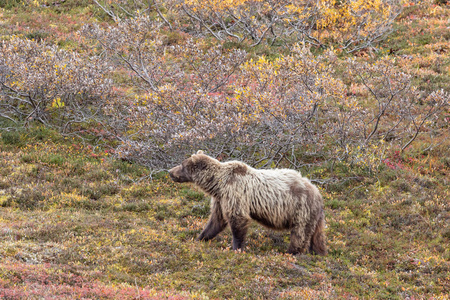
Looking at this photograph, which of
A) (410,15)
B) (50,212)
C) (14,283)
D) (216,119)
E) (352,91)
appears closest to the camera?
(14,283)

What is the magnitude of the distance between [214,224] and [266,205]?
135cm

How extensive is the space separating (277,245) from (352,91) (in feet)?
41.8

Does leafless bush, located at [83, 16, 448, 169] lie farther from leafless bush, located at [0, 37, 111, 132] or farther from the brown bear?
the brown bear

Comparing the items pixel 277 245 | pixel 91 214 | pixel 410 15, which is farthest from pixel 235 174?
pixel 410 15

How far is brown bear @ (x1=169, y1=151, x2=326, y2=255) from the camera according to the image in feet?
29.6

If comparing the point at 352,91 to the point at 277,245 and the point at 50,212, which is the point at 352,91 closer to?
the point at 277,245

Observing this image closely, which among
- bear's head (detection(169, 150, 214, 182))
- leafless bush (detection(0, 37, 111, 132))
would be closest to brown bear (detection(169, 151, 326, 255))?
bear's head (detection(169, 150, 214, 182))

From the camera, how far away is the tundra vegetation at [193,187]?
7656 millimetres

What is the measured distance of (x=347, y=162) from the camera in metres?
14.6

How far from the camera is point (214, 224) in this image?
9492 millimetres

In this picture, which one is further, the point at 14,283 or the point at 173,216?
the point at 173,216

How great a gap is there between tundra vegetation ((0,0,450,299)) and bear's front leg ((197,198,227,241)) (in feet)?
0.72

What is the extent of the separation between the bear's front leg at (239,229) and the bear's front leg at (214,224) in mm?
455

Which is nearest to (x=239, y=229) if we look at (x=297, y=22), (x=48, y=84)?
(x=48, y=84)
